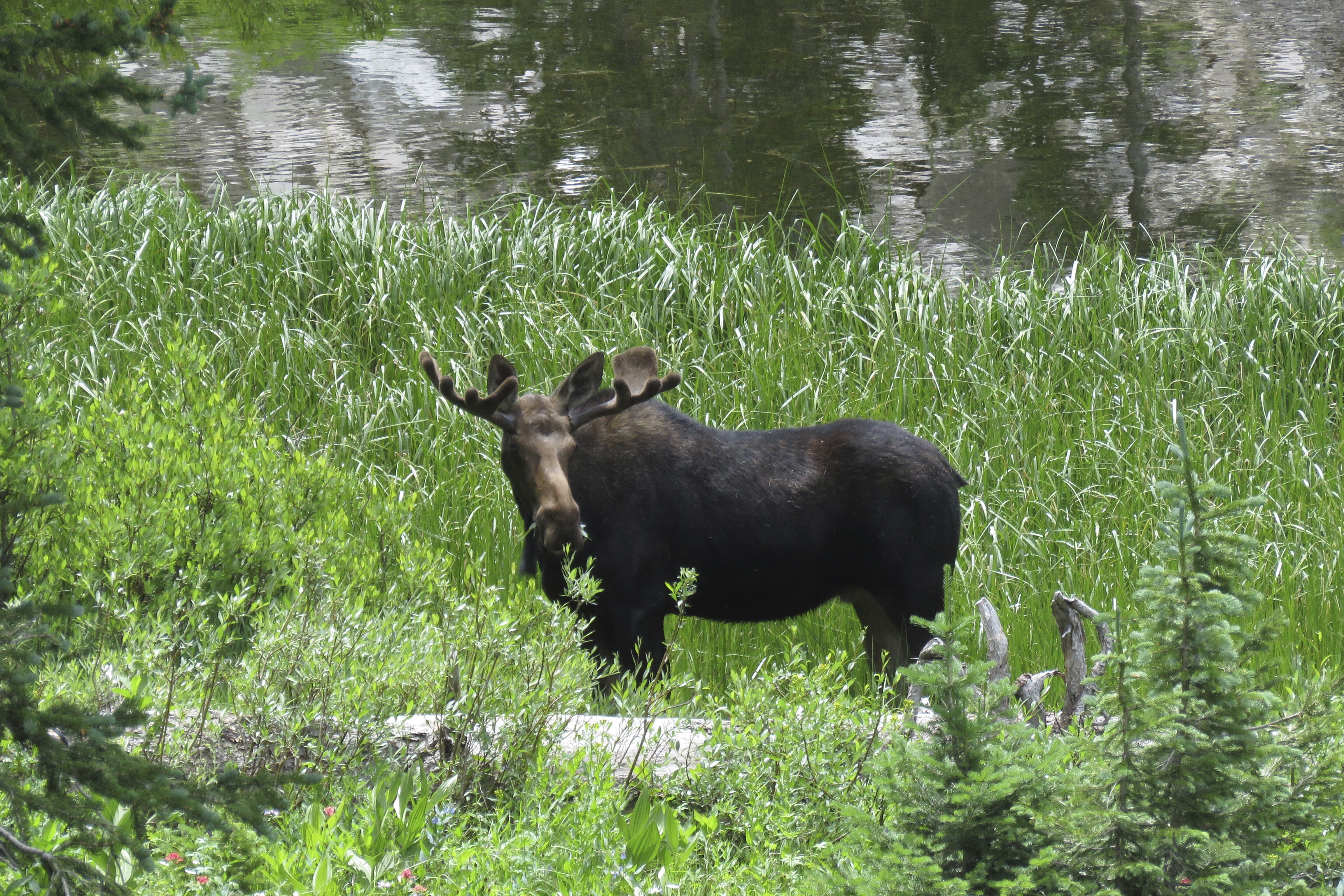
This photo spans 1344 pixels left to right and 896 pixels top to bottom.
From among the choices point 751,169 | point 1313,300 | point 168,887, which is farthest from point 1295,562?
point 751,169

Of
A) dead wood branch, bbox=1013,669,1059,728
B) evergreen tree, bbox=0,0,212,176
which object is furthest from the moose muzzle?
evergreen tree, bbox=0,0,212,176

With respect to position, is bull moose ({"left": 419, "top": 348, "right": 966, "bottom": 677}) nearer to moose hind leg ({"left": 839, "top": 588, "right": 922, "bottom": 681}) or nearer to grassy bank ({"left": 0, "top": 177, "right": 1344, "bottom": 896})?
moose hind leg ({"left": 839, "top": 588, "right": 922, "bottom": 681})

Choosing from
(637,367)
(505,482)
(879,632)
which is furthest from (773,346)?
(637,367)

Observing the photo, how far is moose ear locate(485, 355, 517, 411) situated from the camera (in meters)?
3.96

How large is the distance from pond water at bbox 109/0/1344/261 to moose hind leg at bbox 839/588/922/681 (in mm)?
4899

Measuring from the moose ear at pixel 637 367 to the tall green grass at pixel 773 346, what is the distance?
1483 mm

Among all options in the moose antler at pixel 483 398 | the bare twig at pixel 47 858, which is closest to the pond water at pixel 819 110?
the moose antler at pixel 483 398

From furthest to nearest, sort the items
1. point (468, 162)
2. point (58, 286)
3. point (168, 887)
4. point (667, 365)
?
point (468, 162) < point (667, 365) < point (58, 286) < point (168, 887)

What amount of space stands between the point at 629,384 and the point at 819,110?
7.77 metres

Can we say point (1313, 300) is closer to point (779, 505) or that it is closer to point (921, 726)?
point (779, 505)

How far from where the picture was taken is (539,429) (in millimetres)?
3906

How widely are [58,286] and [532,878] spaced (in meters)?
5.33

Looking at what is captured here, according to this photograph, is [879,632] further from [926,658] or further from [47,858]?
[47,858]

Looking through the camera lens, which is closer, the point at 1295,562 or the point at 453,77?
the point at 1295,562
